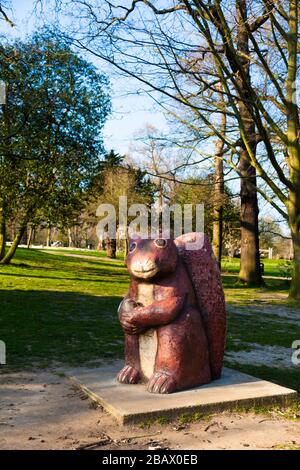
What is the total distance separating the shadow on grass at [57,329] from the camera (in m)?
7.53

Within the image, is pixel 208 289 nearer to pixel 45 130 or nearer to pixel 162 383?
pixel 162 383

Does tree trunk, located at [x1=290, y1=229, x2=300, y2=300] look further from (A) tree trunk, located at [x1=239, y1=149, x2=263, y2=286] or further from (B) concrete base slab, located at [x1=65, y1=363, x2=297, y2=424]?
(B) concrete base slab, located at [x1=65, y1=363, x2=297, y2=424]

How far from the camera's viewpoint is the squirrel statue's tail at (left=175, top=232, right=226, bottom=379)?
18.6ft

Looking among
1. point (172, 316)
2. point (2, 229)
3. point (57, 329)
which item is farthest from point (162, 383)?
point (2, 229)

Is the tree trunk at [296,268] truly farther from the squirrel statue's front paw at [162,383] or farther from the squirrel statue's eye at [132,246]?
the squirrel statue's front paw at [162,383]

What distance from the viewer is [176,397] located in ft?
16.8

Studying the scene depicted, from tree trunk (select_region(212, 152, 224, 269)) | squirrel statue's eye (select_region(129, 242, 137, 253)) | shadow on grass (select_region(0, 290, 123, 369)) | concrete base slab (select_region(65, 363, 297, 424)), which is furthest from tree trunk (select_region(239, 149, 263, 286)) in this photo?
squirrel statue's eye (select_region(129, 242, 137, 253))

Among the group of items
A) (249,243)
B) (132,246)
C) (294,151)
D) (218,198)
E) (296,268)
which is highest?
(294,151)

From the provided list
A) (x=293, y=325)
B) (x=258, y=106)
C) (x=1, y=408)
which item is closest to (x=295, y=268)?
(x=293, y=325)

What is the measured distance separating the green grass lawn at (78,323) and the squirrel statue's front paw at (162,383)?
1.91 m

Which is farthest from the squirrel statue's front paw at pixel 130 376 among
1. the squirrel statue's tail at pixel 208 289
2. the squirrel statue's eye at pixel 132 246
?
the squirrel statue's eye at pixel 132 246

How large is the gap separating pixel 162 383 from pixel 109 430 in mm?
927

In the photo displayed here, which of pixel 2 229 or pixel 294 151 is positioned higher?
pixel 294 151

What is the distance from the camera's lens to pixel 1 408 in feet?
16.5
